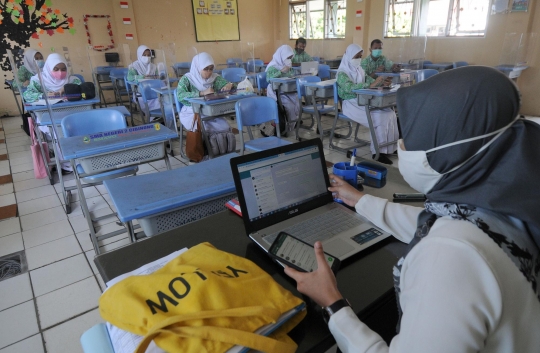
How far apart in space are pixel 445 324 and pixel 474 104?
37 cm

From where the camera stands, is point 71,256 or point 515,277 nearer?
point 515,277

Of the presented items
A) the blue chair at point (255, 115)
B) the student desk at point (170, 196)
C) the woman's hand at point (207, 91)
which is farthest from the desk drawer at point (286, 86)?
the student desk at point (170, 196)

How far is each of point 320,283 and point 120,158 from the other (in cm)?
163

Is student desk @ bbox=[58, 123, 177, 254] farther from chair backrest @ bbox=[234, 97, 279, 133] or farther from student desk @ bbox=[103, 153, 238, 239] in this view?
chair backrest @ bbox=[234, 97, 279, 133]

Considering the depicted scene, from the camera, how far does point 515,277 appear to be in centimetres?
55

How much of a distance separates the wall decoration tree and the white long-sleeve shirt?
298 inches

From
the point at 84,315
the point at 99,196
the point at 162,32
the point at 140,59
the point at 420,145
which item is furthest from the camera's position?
the point at 162,32

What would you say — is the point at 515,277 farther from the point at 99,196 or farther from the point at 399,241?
the point at 99,196

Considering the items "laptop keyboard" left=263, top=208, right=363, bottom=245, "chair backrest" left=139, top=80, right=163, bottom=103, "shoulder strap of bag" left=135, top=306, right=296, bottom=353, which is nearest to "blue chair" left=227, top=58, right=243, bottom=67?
"chair backrest" left=139, top=80, right=163, bottom=103

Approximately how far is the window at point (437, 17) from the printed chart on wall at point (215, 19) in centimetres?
391

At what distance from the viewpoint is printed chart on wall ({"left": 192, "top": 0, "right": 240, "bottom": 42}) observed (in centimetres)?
834

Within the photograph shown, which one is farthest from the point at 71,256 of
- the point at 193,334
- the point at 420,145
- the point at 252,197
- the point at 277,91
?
the point at 277,91

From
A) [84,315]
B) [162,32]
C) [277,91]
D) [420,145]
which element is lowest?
[84,315]

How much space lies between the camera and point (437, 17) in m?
6.20
